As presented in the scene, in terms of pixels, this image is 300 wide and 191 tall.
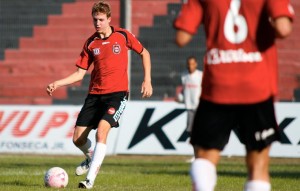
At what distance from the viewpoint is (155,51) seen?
25703 mm

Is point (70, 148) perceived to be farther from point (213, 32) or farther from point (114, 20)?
point (213, 32)

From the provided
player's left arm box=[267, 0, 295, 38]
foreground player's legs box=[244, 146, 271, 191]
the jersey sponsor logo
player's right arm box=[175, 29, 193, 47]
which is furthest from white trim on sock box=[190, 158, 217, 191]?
player's left arm box=[267, 0, 295, 38]

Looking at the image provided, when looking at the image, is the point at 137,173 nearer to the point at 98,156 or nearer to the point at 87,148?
the point at 87,148

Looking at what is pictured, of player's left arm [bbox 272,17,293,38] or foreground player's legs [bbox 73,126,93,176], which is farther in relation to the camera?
foreground player's legs [bbox 73,126,93,176]

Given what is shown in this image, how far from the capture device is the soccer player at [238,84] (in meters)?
5.67

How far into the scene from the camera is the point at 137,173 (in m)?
13.4

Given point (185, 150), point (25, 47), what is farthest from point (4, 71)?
point (185, 150)

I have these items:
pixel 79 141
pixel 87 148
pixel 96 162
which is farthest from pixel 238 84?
pixel 87 148

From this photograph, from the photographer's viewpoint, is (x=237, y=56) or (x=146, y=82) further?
(x=146, y=82)

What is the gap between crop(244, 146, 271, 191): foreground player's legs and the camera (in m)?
5.63

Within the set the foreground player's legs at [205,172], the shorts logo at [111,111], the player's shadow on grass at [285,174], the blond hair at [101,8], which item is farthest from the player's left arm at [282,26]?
the player's shadow on grass at [285,174]

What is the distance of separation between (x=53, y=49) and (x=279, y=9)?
856 inches

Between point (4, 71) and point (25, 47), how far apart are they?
1.08 m

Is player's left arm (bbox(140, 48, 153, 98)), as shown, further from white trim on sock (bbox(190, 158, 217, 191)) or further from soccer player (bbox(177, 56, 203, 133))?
soccer player (bbox(177, 56, 203, 133))
